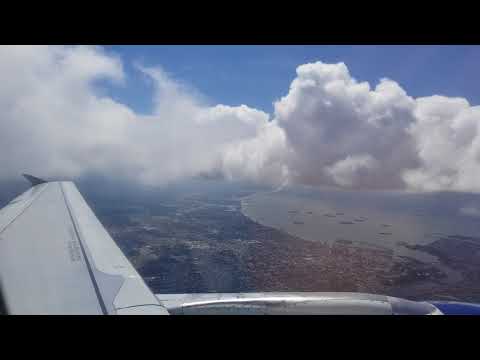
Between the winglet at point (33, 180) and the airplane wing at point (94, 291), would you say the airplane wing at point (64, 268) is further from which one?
the winglet at point (33, 180)

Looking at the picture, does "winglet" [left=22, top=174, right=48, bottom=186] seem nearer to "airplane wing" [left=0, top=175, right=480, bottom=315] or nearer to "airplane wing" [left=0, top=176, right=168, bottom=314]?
"airplane wing" [left=0, top=176, right=168, bottom=314]

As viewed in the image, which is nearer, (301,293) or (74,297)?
(74,297)

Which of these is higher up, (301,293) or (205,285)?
(301,293)

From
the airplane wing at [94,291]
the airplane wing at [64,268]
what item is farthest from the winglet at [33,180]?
the airplane wing at [94,291]

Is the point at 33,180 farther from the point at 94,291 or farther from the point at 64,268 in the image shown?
the point at 94,291

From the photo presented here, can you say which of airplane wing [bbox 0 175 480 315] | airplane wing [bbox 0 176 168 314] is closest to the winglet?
airplane wing [bbox 0 176 168 314]

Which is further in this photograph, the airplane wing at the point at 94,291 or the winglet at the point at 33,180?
the winglet at the point at 33,180

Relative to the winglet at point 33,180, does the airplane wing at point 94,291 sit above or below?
below

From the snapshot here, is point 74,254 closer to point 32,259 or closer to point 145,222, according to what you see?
point 32,259
